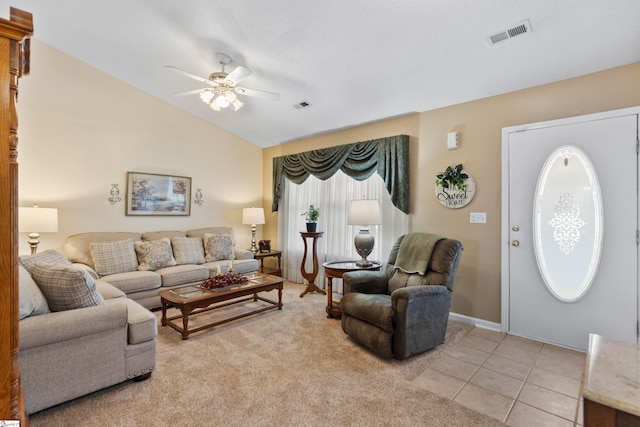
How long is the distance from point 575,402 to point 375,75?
3.14 meters

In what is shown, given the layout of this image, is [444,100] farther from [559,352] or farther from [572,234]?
[559,352]

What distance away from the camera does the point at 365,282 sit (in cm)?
314

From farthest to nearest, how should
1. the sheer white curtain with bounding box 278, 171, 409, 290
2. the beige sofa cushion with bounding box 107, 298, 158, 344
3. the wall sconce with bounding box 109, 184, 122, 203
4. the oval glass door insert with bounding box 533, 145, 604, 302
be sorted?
the wall sconce with bounding box 109, 184, 122, 203 < the sheer white curtain with bounding box 278, 171, 409, 290 < the oval glass door insert with bounding box 533, 145, 604, 302 < the beige sofa cushion with bounding box 107, 298, 158, 344

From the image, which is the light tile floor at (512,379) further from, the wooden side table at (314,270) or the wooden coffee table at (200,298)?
the wooden side table at (314,270)

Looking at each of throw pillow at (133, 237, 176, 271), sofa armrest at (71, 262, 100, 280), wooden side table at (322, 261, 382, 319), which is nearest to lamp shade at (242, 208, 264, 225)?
throw pillow at (133, 237, 176, 271)

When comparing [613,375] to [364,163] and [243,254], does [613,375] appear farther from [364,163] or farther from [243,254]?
[243,254]

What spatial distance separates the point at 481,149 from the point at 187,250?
4.05 meters

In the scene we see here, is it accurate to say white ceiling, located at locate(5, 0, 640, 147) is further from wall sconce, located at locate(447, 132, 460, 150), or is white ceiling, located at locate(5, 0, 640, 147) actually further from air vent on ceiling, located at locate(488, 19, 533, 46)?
wall sconce, located at locate(447, 132, 460, 150)

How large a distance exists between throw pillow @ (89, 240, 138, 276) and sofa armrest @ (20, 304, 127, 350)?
6.26ft

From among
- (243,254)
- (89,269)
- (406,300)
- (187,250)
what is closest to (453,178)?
(406,300)

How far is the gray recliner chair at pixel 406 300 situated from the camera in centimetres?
250

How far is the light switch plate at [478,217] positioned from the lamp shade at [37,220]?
15.3ft

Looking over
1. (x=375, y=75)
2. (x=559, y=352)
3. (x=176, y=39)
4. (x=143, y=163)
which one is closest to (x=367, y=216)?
(x=375, y=75)

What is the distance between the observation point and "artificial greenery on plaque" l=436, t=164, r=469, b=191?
11.2 feet
